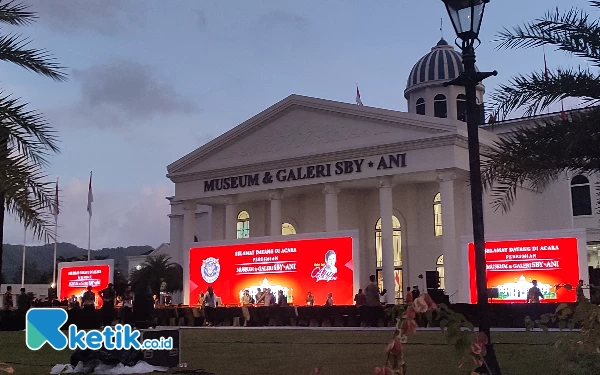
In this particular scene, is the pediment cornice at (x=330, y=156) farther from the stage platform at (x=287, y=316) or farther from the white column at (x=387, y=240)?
the stage platform at (x=287, y=316)

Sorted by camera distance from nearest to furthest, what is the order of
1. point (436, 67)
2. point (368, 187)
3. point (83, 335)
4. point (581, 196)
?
1. point (83, 335)
2. point (368, 187)
3. point (581, 196)
4. point (436, 67)

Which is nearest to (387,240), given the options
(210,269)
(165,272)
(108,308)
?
(210,269)

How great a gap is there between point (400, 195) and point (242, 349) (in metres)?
24.5

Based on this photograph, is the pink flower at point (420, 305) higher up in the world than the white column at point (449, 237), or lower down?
lower down

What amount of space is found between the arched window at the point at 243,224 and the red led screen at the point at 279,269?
10.3 metres

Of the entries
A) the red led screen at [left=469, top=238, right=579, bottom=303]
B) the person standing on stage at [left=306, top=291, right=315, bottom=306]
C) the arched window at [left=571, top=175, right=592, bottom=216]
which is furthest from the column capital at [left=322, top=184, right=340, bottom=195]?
the arched window at [left=571, top=175, right=592, bottom=216]

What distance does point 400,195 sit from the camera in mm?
39062

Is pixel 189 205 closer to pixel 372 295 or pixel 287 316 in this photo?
pixel 287 316

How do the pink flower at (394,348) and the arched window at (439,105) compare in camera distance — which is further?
the arched window at (439,105)

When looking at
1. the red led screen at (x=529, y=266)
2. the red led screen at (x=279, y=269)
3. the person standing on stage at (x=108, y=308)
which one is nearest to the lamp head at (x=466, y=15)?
the person standing on stage at (x=108, y=308)

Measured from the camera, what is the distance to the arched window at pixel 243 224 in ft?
145

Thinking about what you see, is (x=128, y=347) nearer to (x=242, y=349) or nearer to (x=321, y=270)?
(x=242, y=349)

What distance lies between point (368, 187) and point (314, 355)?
25.3m

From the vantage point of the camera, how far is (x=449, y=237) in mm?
33031
